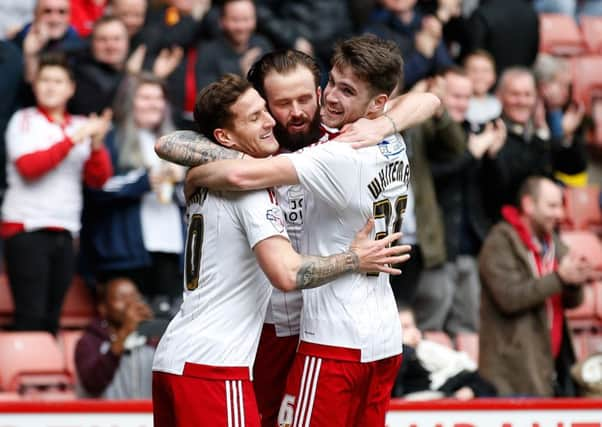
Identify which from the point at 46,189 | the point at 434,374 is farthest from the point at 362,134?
the point at 46,189

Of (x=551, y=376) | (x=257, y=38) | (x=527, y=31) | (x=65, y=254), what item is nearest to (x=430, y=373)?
(x=551, y=376)

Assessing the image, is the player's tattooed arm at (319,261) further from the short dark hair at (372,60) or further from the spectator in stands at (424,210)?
the spectator in stands at (424,210)

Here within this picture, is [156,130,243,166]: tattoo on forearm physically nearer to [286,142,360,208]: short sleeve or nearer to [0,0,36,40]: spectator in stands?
[286,142,360,208]: short sleeve

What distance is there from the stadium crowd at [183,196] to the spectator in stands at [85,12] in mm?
11

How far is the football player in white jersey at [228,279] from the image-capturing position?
16.7 feet

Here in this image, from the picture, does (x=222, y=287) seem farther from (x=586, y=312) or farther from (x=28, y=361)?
(x=586, y=312)

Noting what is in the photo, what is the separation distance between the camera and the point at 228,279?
5.12m

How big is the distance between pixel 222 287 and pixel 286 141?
66 cm

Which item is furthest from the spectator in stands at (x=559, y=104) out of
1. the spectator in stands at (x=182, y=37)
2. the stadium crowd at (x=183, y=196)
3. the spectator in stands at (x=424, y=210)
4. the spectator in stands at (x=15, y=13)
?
the spectator in stands at (x=15, y=13)

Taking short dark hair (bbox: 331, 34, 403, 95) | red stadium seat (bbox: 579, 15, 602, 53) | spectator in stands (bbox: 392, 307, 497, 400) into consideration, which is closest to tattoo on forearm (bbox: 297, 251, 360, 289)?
short dark hair (bbox: 331, 34, 403, 95)

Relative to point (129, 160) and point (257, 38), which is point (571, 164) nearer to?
point (257, 38)

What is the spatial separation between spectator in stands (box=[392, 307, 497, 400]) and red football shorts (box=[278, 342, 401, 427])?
8.98ft

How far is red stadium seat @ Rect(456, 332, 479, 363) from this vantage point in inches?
367

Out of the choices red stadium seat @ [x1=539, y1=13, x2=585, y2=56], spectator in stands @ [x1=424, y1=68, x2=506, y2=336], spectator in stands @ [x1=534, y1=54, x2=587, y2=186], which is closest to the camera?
spectator in stands @ [x1=424, y1=68, x2=506, y2=336]
